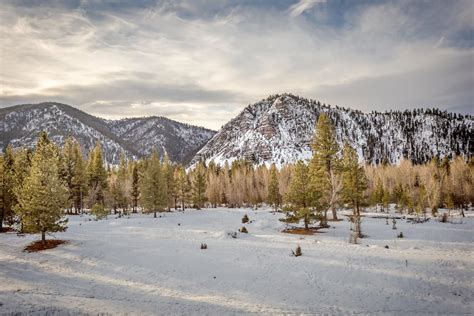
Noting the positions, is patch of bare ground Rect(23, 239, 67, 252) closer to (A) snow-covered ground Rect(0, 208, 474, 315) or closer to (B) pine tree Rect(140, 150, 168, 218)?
(A) snow-covered ground Rect(0, 208, 474, 315)

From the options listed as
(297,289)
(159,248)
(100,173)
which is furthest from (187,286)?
(100,173)

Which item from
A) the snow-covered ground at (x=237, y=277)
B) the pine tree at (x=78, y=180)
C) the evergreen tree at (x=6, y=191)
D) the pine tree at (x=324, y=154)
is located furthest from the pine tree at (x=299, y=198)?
the pine tree at (x=78, y=180)

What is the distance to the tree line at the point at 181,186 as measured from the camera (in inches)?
1044

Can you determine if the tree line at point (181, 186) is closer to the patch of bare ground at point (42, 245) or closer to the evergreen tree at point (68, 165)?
the evergreen tree at point (68, 165)

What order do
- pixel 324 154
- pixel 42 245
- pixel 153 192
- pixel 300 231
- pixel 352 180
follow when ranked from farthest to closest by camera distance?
pixel 153 192, pixel 324 154, pixel 352 180, pixel 300 231, pixel 42 245

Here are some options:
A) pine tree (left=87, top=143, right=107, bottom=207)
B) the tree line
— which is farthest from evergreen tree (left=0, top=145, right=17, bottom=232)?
pine tree (left=87, top=143, right=107, bottom=207)

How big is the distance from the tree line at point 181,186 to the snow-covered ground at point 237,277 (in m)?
3.90

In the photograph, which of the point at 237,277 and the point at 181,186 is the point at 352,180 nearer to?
the point at 237,277

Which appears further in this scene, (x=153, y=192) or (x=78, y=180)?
(x=78, y=180)

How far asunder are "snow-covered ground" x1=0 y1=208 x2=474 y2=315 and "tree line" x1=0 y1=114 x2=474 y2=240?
12.8 feet

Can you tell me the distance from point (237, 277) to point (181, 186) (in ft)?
194

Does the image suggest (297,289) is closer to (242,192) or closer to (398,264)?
(398,264)

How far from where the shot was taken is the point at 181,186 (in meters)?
76.8

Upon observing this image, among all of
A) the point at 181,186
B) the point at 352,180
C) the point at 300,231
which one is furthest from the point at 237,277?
the point at 181,186
